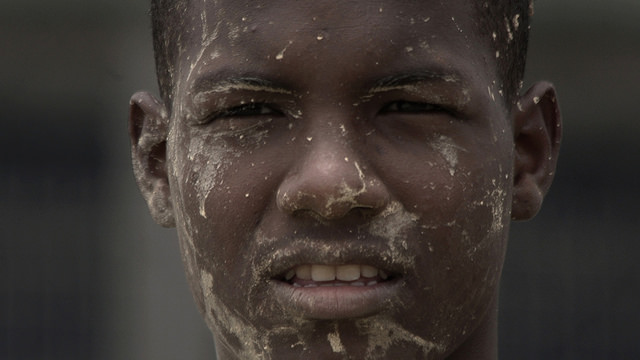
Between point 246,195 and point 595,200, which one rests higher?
point 246,195

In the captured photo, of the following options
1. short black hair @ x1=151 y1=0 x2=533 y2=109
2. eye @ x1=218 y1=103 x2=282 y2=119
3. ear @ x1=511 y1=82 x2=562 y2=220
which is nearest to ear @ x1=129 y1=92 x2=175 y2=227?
short black hair @ x1=151 y1=0 x2=533 y2=109

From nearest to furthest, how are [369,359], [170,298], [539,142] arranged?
[369,359] < [539,142] < [170,298]

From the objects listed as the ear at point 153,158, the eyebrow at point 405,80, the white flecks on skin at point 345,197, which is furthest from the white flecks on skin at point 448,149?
the ear at point 153,158

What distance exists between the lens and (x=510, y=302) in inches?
311

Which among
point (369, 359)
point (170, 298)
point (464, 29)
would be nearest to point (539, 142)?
point (464, 29)

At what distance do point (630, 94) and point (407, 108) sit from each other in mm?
5221

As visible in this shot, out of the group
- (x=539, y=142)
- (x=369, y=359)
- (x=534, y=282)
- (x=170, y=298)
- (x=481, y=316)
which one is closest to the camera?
(x=369, y=359)

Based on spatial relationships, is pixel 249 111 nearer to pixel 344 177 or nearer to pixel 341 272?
pixel 344 177

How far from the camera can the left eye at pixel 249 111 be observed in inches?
125

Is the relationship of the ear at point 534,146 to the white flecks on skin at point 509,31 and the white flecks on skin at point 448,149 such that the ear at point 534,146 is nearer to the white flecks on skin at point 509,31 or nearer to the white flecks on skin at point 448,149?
the white flecks on skin at point 509,31

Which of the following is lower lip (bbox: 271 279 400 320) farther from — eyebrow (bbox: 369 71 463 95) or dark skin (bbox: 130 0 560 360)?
eyebrow (bbox: 369 71 463 95)

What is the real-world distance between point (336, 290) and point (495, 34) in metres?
0.83

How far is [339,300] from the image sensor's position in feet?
9.93

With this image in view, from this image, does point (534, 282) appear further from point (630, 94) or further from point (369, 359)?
point (369, 359)
